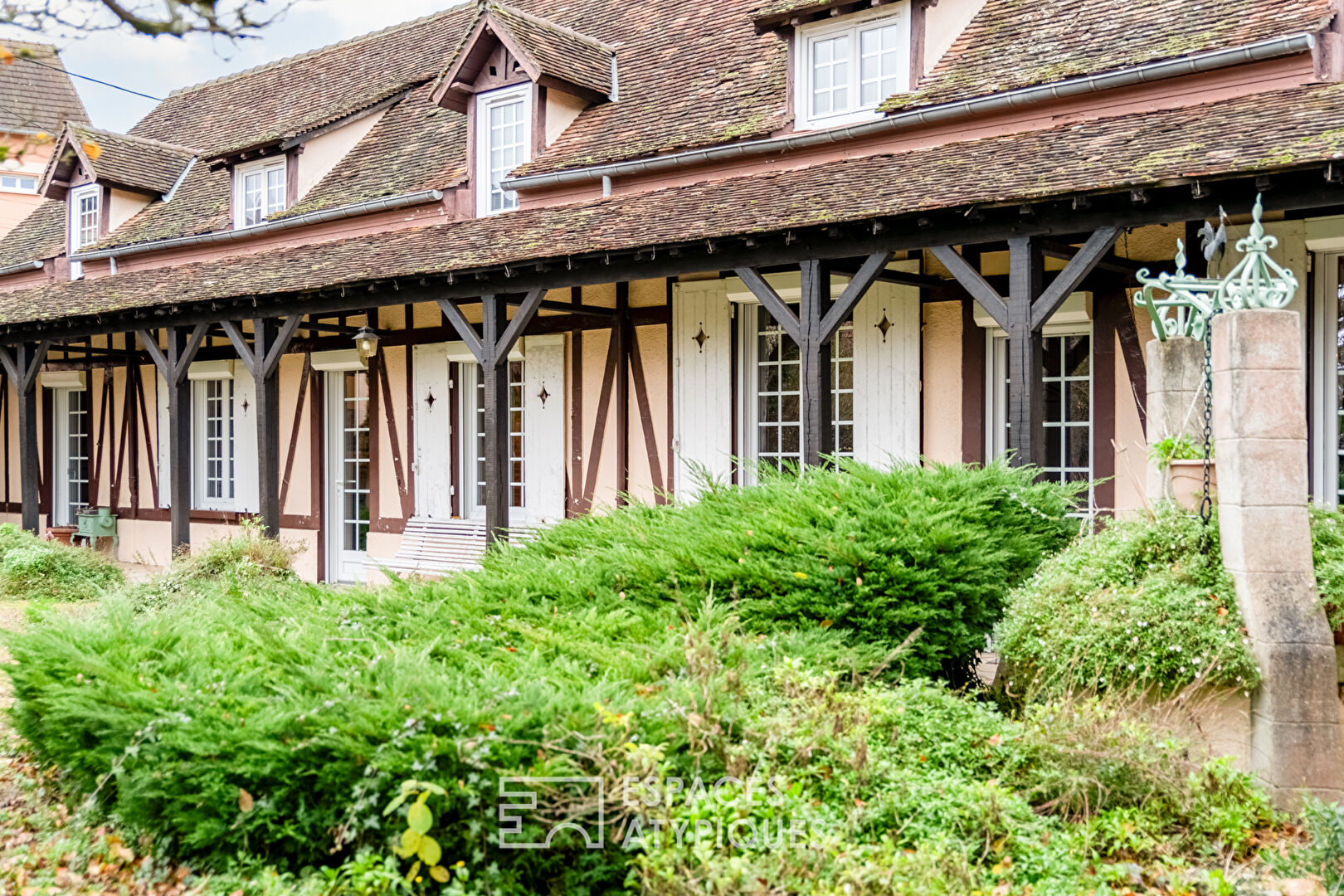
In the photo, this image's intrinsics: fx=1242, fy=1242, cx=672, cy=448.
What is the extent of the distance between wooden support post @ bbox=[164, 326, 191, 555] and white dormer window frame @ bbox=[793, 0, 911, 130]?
6948 millimetres

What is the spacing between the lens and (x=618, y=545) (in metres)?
6.25

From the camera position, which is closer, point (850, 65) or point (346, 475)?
point (850, 65)

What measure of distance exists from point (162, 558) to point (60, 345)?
10.9 feet

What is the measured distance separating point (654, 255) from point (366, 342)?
4632 millimetres

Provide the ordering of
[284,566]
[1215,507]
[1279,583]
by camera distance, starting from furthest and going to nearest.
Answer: [284,566], [1215,507], [1279,583]

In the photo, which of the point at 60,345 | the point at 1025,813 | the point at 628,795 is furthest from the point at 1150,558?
the point at 60,345

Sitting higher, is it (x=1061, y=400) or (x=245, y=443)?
(x=1061, y=400)

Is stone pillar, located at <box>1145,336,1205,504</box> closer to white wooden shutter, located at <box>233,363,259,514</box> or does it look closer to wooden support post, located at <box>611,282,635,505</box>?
wooden support post, located at <box>611,282,635,505</box>

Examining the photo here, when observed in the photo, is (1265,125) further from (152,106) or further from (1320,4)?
(152,106)

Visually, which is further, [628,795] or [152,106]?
[152,106]

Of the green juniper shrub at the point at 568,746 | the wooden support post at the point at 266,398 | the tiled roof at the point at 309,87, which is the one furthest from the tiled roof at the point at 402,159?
the green juniper shrub at the point at 568,746

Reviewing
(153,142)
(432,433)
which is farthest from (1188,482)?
(153,142)

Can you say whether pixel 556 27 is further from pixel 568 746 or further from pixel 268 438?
pixel 568 746

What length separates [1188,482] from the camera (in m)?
5.80
